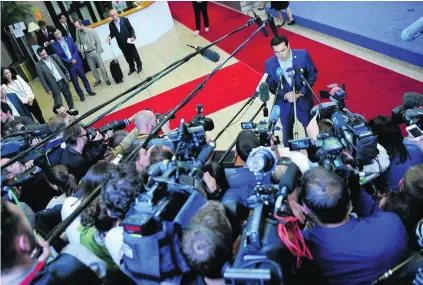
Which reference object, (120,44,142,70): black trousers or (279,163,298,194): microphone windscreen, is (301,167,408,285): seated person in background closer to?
(279,163,298,194): microphone windscreen

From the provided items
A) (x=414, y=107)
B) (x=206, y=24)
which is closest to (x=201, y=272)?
(x=414, y=107)

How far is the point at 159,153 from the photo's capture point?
2.04 m

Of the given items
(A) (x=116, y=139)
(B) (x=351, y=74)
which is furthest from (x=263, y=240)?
(B) (x=351, y=74)

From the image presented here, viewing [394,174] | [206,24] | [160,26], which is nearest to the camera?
[394,174]

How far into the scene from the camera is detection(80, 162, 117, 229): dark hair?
1600 millimetres

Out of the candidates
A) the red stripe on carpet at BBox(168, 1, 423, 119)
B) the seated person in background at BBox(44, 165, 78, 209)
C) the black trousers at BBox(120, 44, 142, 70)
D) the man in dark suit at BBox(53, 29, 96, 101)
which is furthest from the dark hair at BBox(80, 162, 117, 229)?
the black trousers at BBox(120, 44, 142, 70)

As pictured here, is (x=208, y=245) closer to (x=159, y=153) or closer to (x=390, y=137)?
(x=159, y=153)

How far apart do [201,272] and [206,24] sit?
24.2ft

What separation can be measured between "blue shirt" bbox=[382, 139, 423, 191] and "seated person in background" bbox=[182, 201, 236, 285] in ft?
4.03

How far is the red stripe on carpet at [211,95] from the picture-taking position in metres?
4.99

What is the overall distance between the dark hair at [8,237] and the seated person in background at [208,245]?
0.56 metres

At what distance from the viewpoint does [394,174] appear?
2.00 meters

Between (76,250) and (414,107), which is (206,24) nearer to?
(414,107)

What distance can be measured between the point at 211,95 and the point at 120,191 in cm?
398
